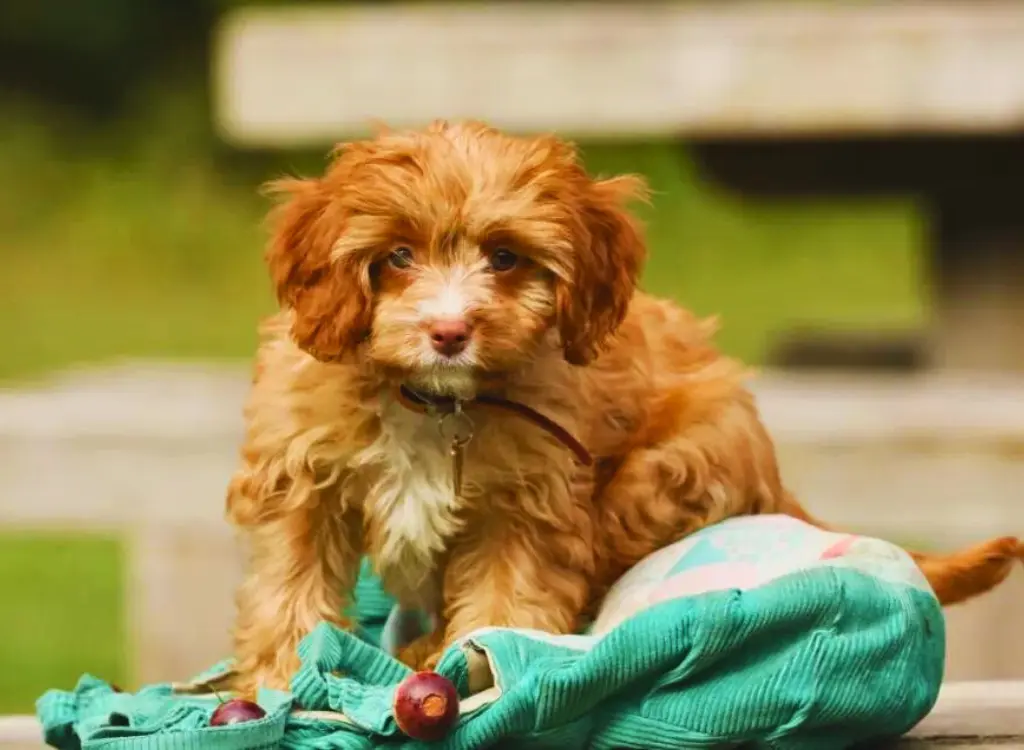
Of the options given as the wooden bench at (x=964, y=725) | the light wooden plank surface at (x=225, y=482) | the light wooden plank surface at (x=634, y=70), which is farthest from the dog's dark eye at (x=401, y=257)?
the light wooden plank surface at (x=634, y=70)

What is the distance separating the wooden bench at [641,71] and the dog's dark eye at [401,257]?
2291 mm

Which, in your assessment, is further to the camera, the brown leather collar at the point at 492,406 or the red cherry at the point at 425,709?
the brown leather collar at the point at 492,406

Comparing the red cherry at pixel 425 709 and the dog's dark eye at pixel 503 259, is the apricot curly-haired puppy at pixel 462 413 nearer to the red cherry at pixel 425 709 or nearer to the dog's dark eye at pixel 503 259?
the dog's dark eye at pixel 503 259

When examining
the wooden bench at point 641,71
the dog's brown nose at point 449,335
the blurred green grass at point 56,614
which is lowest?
the blurred green grass at point 56,614

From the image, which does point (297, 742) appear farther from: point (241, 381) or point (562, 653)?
point (241, 381)

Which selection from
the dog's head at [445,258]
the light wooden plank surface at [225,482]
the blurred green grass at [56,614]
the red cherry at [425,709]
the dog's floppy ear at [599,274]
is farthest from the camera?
the blurred green grass at [56,614]

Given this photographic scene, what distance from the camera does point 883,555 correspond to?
8.61 feet

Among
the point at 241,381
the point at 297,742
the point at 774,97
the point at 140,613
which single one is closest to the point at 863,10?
the point at 774,97

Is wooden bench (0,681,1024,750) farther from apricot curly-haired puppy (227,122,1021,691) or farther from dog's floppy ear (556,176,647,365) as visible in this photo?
dog's floppy ear (556,176,647,365)

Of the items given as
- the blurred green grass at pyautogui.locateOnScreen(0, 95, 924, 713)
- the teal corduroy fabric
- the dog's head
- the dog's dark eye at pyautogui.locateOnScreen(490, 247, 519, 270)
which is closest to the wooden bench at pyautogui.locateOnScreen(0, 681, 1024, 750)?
the teal corduroy fabric

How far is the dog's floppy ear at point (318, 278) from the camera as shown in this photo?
96.6 inches

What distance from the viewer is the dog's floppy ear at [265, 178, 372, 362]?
2453mm

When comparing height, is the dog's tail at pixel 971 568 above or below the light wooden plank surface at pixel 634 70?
below

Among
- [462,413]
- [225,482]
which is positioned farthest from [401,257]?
[225,482]
